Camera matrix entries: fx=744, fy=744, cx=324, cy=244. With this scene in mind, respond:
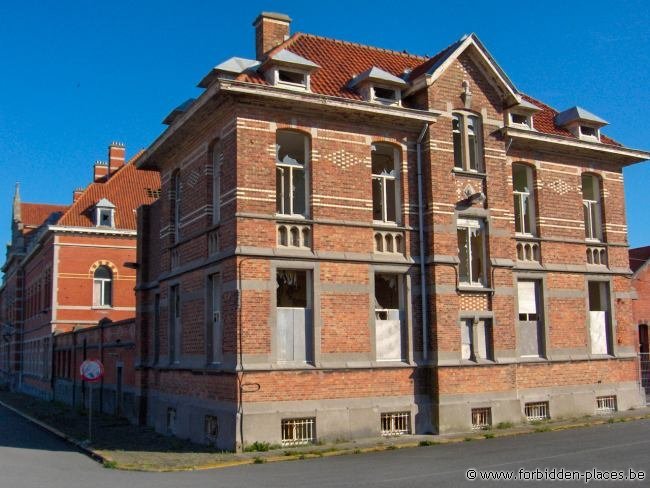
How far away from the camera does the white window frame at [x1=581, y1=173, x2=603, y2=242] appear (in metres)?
Answer: 23.8

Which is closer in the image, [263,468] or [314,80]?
[263,468]

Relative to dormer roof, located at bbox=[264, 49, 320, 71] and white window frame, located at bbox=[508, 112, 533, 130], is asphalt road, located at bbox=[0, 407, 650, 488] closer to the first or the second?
white window frame, located at bbox=[508, 112, 533, 130]

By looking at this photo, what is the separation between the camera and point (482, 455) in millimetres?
15180

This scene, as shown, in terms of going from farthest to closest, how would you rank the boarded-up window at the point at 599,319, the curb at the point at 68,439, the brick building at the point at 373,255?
1. the boarded-up window at the point at 599,319
2. the brick building at the point at 373,255
3. the curb at the point at 68,439

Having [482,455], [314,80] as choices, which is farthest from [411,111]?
[482,455]

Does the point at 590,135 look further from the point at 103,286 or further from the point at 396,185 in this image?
the point at 103,286

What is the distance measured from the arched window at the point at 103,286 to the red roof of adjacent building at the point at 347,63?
80.1 feet

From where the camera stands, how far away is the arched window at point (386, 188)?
781 inches

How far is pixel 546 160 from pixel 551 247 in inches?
106

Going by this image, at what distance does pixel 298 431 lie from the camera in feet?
57.7

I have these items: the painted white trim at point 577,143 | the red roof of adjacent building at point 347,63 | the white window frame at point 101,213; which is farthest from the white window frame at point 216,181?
the white window frame at point 101,213

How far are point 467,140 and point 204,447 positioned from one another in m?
10.8

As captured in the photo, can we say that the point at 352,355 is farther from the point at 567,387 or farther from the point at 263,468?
the point at 567,387

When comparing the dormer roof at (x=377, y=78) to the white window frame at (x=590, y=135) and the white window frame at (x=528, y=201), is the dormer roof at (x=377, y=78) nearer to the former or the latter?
the white window frame at (x=528, y=201)
